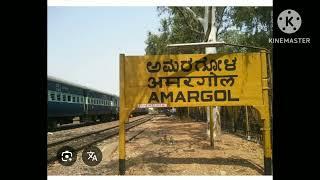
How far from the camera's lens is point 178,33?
94.7 ft

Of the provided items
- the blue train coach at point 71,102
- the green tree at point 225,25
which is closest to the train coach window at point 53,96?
the blue train coach at point 71,102

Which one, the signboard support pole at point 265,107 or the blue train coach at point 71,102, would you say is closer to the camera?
the signboard support pole at point 265,107

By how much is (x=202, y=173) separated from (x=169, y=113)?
3947cm

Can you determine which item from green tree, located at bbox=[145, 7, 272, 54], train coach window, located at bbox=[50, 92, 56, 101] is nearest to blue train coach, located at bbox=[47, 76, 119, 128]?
train coach window, located at bbox=[50, 92, 56, 101]

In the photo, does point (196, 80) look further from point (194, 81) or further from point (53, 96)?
point (53, 96)

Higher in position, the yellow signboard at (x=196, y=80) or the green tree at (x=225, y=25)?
the green tree at (x=225, y=25)

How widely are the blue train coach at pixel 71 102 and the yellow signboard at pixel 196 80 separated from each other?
33.3ft

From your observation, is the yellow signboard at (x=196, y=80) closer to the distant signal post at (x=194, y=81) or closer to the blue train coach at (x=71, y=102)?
the distant signal post at (x=194, y=81)

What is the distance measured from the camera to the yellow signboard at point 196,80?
24.4ft

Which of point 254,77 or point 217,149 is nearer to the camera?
point 254,77

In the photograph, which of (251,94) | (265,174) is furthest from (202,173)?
(251,94)

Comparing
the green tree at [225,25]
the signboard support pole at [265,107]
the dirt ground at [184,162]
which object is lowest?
the dirt ground at [184,162]
